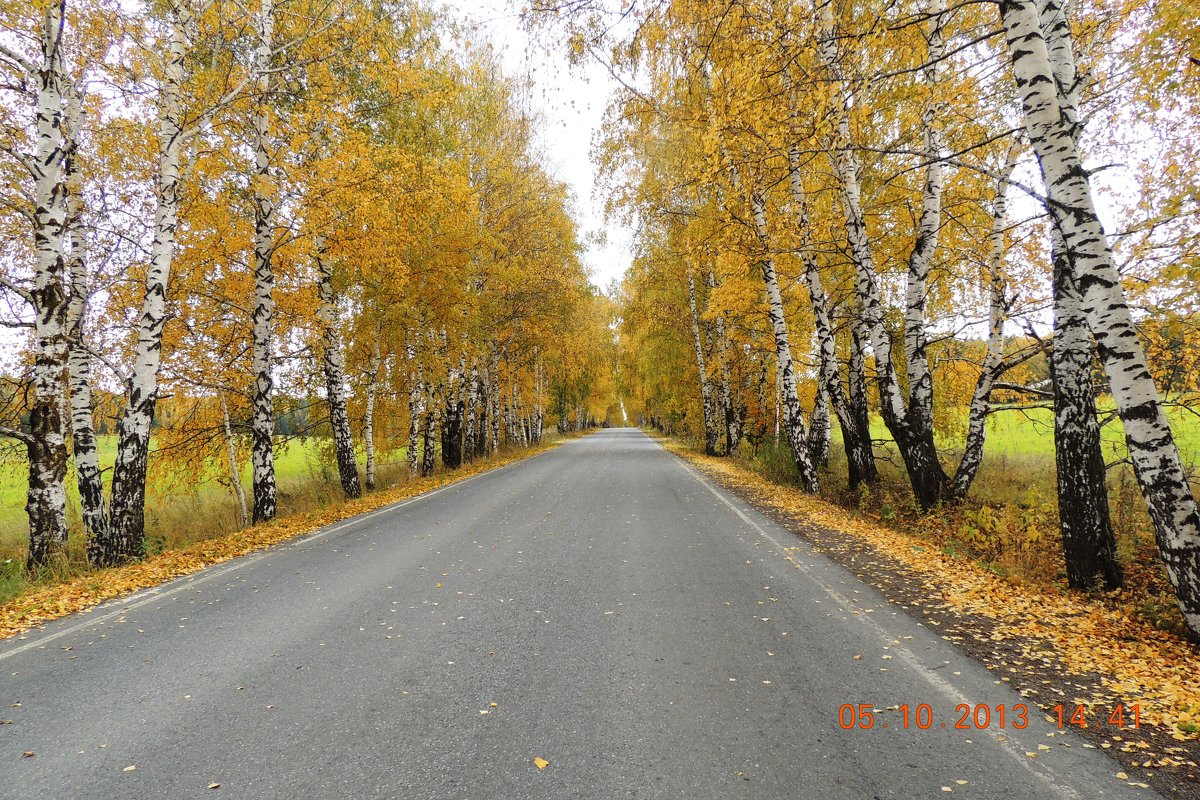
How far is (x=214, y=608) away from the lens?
491cm

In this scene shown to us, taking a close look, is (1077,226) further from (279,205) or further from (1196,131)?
(279,205)

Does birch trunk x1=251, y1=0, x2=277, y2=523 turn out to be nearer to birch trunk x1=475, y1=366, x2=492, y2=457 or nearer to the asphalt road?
the asphalt road

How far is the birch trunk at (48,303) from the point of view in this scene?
263 inches

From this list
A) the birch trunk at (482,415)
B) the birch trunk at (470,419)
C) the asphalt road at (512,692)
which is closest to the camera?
the asphalt road at (512,692)

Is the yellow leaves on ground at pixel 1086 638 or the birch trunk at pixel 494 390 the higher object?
the birch trunk at pixel 494 390

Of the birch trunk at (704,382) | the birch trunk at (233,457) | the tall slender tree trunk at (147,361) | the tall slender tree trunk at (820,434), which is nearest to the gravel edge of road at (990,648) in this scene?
the tall slender tree trunk at (820,434)

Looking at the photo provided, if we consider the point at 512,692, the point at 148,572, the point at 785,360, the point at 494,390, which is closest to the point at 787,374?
the point at 785,360

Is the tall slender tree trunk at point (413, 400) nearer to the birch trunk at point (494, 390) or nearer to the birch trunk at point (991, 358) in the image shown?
the birch trunk at point (494, 390)

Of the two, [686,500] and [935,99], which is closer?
[935,99]

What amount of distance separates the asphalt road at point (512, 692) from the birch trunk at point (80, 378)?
287 cm

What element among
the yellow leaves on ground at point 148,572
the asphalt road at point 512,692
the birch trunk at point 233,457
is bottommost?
the asphalt road at point 512,692

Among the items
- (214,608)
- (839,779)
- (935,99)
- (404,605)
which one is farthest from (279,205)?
(839,779)

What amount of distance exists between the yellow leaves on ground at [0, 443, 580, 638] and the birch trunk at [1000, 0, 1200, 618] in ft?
31.0

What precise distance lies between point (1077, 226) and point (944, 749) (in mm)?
4192
